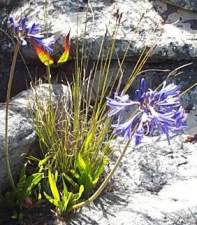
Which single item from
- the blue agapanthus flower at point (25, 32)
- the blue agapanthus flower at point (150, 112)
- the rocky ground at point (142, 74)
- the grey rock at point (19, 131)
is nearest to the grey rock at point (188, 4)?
the rocky ground at point (142, 74)

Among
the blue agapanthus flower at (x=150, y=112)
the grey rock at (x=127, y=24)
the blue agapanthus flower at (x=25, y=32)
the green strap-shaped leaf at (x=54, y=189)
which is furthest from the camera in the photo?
the grey rock at (x=127, y=24)

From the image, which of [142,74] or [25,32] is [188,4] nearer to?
[142,74]

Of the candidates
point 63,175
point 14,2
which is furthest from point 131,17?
point 63,175

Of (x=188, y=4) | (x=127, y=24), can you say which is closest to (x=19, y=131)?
(x=127, y=24)

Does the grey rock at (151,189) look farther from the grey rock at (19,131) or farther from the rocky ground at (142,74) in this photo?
the grey rock at (19,131)

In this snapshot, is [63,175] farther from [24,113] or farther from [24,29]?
[24,29]

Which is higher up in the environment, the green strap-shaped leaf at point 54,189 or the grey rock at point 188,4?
the grey rock at point 188,4
